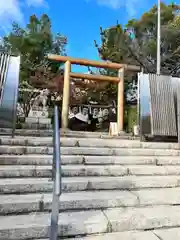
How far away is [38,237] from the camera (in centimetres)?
177

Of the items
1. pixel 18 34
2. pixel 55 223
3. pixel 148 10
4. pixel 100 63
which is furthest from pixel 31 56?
pixel 55 223

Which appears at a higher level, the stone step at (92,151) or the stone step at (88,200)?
the stone step at (92,151)

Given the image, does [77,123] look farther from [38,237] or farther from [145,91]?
[38,237]

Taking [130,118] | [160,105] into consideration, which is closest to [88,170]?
[160,105]

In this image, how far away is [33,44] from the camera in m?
10.2

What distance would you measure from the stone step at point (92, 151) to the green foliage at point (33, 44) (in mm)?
6982

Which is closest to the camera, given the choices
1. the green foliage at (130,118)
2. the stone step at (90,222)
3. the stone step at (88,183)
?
the stone step at (90,222)

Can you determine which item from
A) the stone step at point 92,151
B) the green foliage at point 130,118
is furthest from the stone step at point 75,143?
the green foliage at point 130,118

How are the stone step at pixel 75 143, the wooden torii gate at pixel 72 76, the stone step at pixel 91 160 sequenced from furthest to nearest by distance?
the wooden torii gate at pixel 72 76, the stone step at pixel 75 143, the stone step at pixel 91 160

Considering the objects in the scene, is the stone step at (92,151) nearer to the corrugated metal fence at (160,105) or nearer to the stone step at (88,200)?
the corrugated metal fence at (160,105)

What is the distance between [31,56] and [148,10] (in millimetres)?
8375

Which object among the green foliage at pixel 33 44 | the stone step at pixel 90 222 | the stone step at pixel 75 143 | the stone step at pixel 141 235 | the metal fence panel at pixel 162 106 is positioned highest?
the green foliage at pixel 33 44

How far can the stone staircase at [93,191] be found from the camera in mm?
1870

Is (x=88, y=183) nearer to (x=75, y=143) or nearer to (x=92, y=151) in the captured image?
(x=92, y=151)
